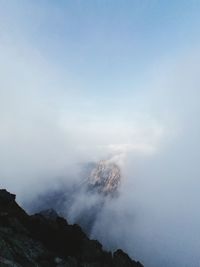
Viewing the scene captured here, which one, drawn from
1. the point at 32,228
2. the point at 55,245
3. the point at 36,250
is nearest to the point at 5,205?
the point at 32,228

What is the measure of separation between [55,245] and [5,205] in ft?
48.8

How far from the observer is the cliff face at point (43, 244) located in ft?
211

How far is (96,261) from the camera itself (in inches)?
3127

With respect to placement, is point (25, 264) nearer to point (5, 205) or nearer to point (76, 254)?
point (76, 254)

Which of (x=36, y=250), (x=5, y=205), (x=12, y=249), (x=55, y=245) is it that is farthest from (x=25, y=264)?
(x=5, y=205)

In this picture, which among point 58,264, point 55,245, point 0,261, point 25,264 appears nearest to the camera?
point 0,261

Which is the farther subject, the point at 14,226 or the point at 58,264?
the point at 14,226

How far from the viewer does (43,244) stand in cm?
7781

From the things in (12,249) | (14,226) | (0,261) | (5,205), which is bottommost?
(0,261)

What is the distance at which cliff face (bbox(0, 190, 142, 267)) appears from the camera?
2527 inches

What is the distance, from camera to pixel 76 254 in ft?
267

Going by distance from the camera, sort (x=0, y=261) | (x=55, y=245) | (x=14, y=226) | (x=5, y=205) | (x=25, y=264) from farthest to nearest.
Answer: (x=5, y=205) < (x=55, y=245) < (x=14, y=226) < (x=25, y=264) < (x=0, y=261)

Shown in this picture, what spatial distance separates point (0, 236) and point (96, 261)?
74.2ft

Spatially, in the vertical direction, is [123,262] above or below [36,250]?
above
